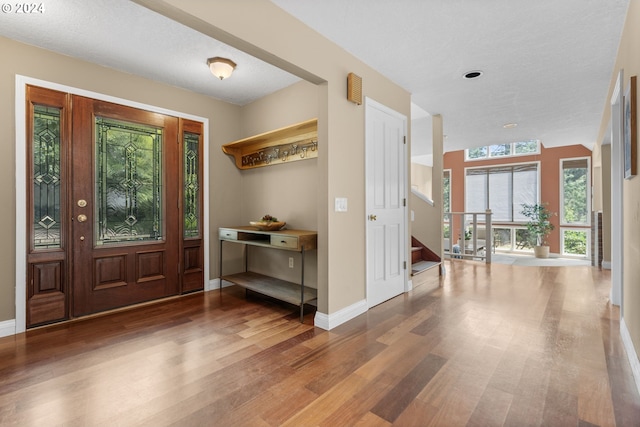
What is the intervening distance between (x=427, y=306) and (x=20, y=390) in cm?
316

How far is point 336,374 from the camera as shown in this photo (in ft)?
6.25

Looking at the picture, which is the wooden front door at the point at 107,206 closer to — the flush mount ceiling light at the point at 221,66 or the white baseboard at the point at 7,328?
the white baseboard at the point at 7,328


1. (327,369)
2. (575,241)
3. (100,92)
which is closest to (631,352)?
(327,369)

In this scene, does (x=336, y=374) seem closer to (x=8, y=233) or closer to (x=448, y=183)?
(x=8, y=233)

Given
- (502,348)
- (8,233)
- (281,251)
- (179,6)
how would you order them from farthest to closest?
(281,251) < (8,233) < (502,348) < (179,6)

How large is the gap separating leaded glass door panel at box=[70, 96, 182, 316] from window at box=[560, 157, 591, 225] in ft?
28.8

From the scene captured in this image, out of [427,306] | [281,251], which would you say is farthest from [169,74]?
[427,306]

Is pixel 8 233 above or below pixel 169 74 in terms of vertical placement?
below

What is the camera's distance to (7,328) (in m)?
2.54

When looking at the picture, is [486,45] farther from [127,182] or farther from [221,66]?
[127,182]

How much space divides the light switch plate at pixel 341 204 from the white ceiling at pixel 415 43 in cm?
136

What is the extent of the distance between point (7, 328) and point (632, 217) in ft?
15.9

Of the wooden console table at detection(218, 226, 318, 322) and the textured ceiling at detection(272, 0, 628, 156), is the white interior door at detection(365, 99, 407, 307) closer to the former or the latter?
the textured ceiling at detection(272, 0, 628, 156)

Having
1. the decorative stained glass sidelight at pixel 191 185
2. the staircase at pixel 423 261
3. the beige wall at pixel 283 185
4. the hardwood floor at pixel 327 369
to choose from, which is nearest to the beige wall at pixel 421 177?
the staircase at pixel 423 261
